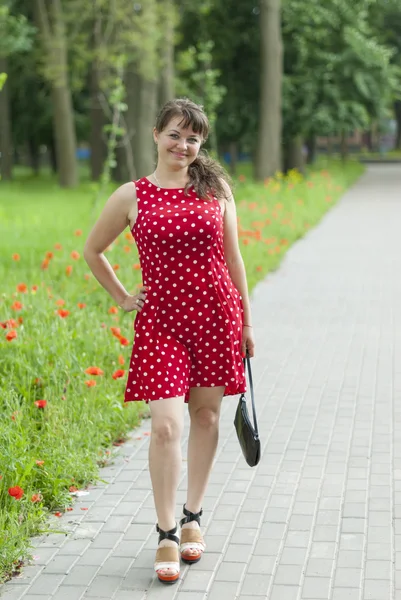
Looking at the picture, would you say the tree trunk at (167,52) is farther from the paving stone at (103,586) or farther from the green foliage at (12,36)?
the paving stone at (103,586)

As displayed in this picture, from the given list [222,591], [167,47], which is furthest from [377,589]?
[167,47]

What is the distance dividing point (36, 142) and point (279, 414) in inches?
1580

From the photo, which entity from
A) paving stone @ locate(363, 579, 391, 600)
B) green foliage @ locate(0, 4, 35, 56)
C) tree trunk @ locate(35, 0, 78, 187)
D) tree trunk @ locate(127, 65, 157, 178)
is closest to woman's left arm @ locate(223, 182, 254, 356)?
paving stone @ locate(363, 579, 391, 600)

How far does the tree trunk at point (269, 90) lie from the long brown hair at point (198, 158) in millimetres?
25592

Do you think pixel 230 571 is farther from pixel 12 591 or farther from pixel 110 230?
pixel 110 230

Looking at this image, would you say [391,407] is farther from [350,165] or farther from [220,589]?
[350,165]

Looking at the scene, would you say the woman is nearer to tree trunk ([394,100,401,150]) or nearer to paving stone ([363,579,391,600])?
paving stone ([363,579,391,600])

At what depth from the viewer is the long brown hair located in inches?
176

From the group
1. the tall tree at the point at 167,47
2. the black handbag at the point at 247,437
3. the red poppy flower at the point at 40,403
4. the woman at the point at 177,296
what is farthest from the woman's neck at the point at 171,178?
the tall tree at the point at 167,47

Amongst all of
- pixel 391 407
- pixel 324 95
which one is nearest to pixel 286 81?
pixel 324 95

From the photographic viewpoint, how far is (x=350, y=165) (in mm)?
51000

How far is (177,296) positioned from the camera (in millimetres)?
4484

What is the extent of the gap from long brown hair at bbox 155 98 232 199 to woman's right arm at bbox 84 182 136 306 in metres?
0.25

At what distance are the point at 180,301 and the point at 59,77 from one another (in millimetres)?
25571
